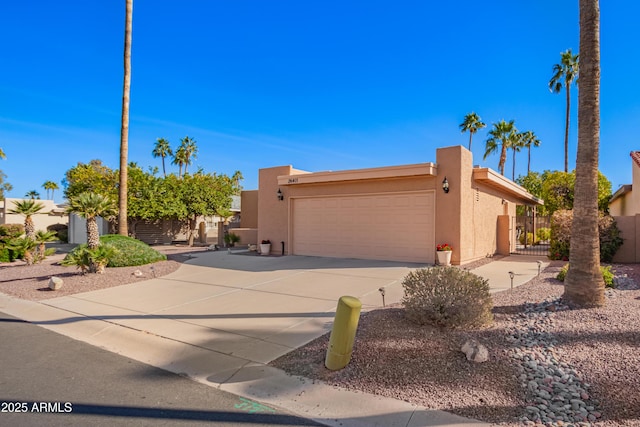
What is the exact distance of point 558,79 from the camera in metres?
30.0

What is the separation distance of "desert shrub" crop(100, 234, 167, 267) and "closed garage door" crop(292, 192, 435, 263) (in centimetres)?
585

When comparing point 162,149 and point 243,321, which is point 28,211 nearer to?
point 243,321

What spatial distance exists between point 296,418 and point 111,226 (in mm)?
26942

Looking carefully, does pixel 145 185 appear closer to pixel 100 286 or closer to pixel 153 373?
pixel 100 286

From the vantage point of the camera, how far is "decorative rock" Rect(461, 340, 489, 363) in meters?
4.18

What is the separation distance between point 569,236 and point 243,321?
492 inches

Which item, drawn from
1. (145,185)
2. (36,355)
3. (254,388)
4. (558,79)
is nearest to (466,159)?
(254,388)

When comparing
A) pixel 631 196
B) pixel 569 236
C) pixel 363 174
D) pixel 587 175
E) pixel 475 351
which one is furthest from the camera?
pixel 631 196

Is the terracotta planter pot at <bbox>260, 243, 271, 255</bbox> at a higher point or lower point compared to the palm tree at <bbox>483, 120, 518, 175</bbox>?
lower

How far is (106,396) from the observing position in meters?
3.96

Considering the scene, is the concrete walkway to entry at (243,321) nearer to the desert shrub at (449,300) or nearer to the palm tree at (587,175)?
the desert shrub at (449,300)

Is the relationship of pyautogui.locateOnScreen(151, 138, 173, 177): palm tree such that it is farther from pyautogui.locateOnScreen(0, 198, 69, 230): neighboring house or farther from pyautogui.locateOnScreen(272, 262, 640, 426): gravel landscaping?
pyautogui.locateOnScreen(272, 262, 640, 426): gravel landscaping

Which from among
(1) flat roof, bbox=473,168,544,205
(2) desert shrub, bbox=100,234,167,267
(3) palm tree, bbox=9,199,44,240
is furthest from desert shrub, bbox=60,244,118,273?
(1) flat roof, bbox=473,168,544,205

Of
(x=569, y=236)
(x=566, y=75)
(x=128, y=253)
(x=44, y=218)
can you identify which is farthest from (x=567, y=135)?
(x=44, y=218)
